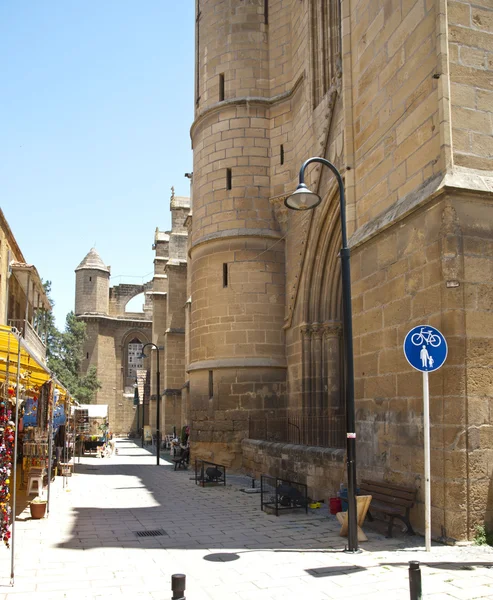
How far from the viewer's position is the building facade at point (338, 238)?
25.3ft

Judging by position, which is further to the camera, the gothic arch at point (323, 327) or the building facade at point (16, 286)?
the building facade at point (16, 286)

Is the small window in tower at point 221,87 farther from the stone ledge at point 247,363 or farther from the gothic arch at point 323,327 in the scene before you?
the stone ledge at point 247,363

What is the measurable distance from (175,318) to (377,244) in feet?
82.7

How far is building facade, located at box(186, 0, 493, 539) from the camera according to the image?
25.3ft

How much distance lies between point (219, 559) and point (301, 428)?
31.2 ft

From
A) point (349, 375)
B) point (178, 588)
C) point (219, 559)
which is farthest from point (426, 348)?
point (178, 588)

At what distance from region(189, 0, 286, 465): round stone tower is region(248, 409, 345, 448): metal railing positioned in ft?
1.14

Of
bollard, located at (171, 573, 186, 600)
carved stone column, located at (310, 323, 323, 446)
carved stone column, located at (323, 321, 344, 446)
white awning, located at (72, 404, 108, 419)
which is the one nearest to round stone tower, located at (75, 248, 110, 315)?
white awning, located at (72, 404, 108, 419)

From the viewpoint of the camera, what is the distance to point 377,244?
955 centimetres

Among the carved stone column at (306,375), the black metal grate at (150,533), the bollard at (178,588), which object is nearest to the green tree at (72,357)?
the carved stone column at (306,375)

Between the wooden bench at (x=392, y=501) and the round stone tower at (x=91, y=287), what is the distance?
4330 centimetres

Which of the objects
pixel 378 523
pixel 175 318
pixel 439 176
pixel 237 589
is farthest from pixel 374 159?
pixel 175 318

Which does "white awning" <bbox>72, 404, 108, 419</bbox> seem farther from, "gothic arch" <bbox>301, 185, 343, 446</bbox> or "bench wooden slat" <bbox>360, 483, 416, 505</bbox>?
"bench wooden slat" <bbox>360, 483, 416, 505</bbox>

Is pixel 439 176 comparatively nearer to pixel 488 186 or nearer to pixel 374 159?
pixel 488 186
